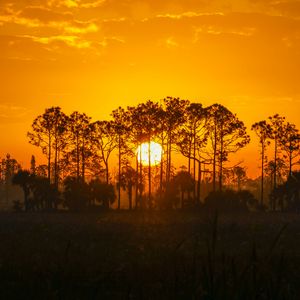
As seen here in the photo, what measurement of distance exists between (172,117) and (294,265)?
4718 cm

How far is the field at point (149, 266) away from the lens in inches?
94.0

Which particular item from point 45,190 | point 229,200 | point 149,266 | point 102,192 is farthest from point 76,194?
point 149,266

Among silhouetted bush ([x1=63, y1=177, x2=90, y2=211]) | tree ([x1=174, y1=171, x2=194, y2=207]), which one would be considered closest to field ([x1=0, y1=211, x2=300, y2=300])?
tree ([x1=174, y1=171, x2=194, y2=207])

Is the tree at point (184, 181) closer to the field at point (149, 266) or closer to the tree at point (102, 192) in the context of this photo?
the tree at point (102, 192)

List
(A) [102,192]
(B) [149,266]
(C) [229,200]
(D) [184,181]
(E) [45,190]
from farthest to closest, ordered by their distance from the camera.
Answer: (E) [45,190] < (A) [102,192] < (D) [184,181] < (C) [229,200] < (B) [149,266]

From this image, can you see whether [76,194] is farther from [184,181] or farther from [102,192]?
[184,181]

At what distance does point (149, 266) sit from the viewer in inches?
592

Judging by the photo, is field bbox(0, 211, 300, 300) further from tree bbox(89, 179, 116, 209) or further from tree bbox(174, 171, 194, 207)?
tree bbox(89, 179, 116, 209)

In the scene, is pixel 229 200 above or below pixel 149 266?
above

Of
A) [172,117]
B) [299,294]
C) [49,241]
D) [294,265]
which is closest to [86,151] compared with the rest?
[172,117]

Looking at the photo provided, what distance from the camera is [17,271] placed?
552 inches

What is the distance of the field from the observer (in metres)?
2.39

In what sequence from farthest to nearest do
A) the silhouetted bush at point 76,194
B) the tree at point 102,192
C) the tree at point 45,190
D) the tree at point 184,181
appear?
the tree at point 45,190, the tree at point 102,192, the tree at point 184,181, the silhouetted bush at point 76,194

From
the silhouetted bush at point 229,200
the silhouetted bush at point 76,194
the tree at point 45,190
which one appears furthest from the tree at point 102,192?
the silhouetted bush at point 229,200
